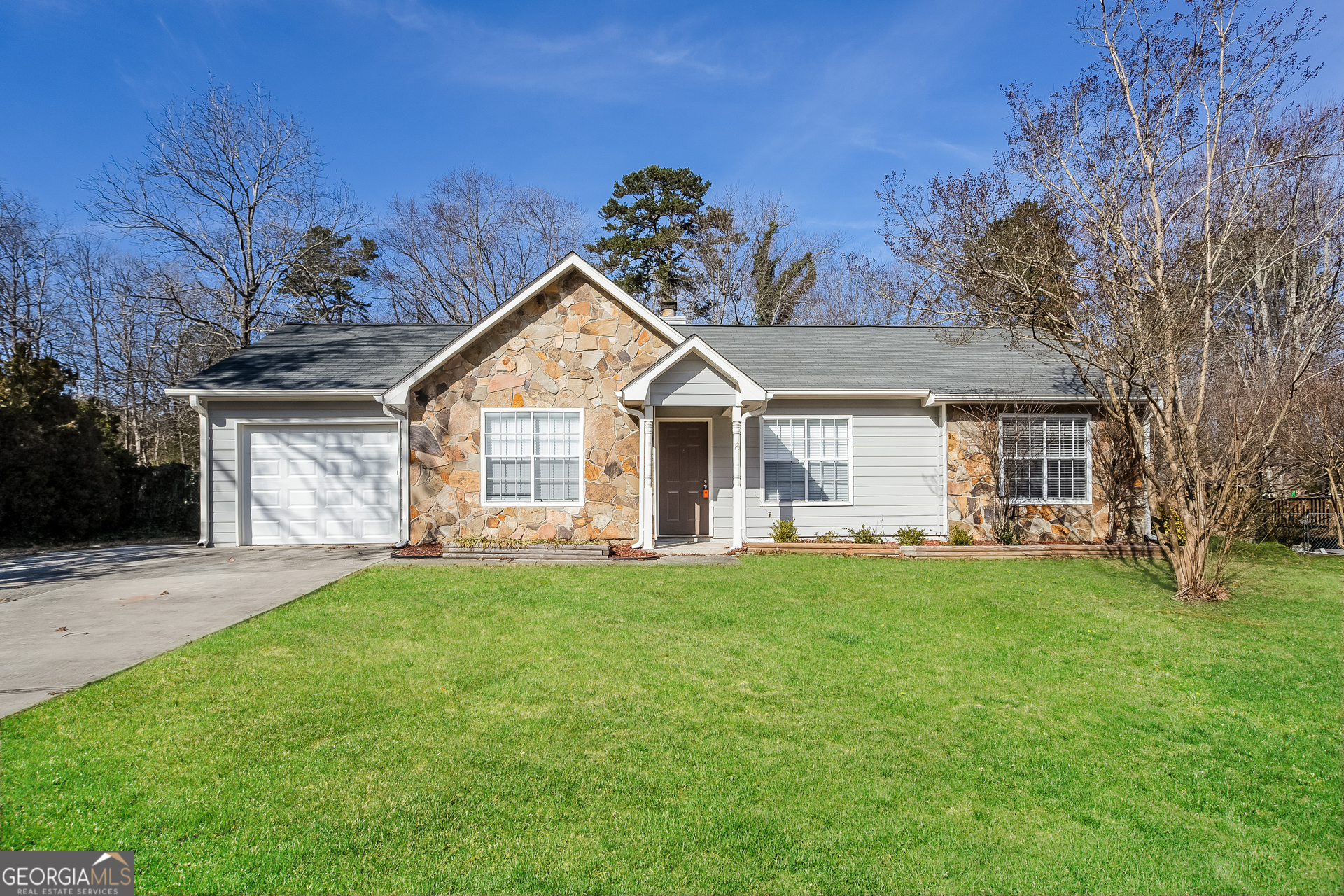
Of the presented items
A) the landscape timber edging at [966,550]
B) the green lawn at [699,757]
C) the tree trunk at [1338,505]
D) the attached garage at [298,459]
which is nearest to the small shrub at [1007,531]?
the landscape timber edging at [966,550]

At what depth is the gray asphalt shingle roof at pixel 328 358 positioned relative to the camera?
1327cm

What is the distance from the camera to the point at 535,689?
527 cm

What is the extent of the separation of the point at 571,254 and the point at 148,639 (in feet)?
27.3

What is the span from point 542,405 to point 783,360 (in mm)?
5158

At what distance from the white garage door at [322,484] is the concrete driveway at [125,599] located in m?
0.55

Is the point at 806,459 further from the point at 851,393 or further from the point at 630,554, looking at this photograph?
the point at 630,554

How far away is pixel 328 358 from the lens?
14.6m

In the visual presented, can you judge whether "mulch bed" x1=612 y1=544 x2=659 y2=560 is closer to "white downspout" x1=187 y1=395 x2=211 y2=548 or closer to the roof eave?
the roof eave

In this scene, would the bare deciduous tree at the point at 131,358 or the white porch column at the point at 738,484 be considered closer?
the white porch column at the point at 738,484

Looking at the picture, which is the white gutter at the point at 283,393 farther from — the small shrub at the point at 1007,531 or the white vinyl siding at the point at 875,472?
the small shrub at the point at 1007,531

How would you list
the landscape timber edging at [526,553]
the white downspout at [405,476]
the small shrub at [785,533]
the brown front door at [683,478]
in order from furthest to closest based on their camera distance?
the brown front door at [683,478]
the small shrub at [785,533]
the white downspout at [405,476]
the landscape timber edging at [526,553]

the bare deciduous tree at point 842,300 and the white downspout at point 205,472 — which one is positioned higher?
the bare deciduous tree at point 842,300

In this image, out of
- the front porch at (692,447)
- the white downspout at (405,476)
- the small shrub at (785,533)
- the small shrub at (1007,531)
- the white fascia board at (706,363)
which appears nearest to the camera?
the white fascia board at (706,363)

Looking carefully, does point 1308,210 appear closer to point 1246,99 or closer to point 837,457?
point 1246,99
